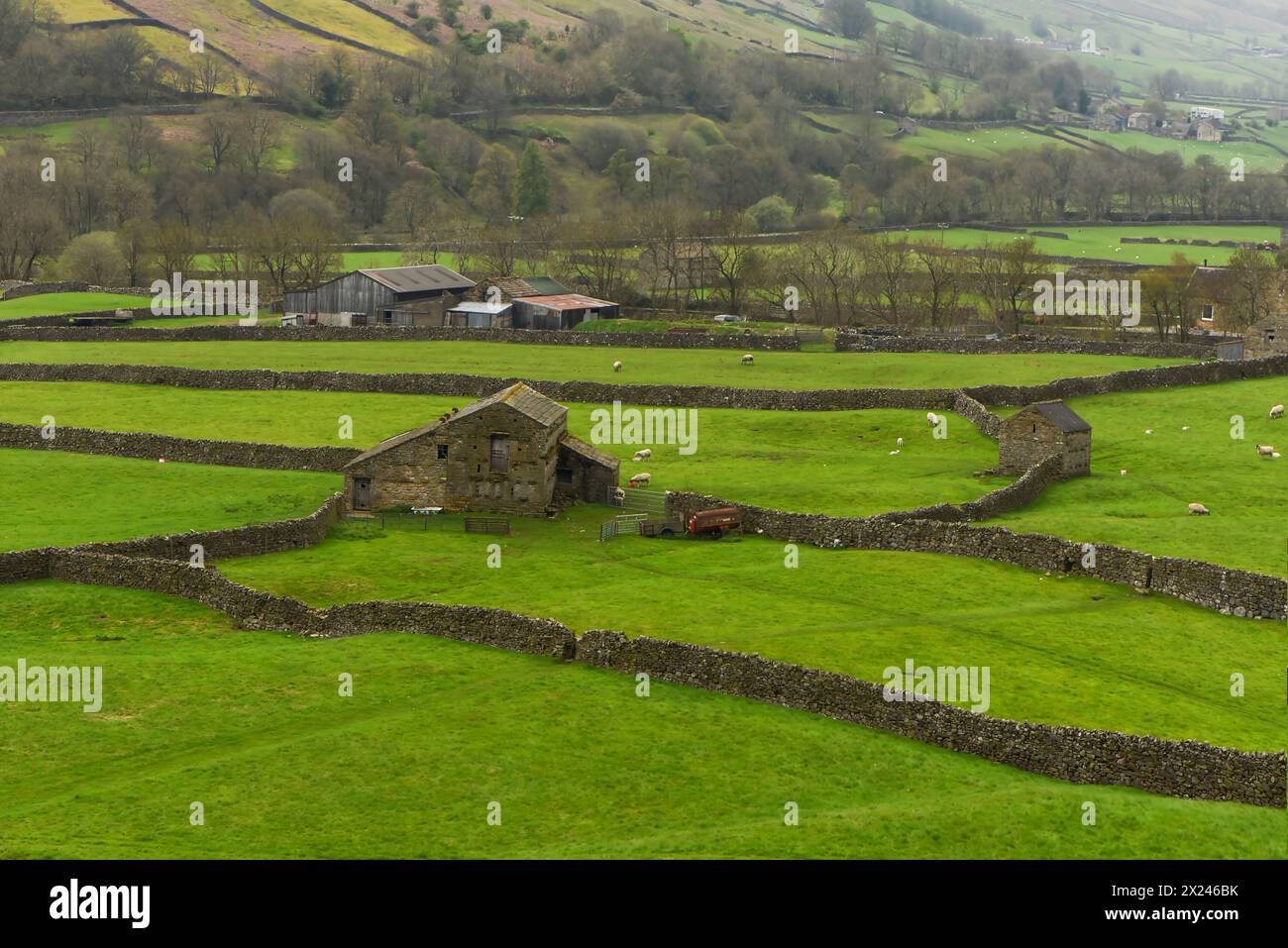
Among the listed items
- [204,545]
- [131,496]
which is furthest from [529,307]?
[204,545]

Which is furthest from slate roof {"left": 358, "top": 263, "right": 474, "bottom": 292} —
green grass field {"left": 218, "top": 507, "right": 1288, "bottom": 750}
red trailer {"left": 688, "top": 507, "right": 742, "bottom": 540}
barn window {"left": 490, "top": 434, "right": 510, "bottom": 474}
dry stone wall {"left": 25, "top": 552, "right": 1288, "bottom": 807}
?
dry stone wall {"left": 25, "top": 552, "right": 1288, "bottom": 807}

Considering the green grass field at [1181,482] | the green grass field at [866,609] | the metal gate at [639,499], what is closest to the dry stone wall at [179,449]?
the green grass field at [866,609]

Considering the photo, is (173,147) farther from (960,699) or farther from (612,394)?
(960,699)

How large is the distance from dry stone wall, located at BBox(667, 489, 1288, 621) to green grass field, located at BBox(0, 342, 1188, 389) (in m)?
29.0

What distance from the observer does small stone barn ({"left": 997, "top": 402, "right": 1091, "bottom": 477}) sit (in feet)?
217

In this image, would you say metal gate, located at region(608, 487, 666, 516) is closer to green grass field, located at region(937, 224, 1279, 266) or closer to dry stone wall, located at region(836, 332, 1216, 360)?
dry stone wall, located at region(836, 332, 1216, 360)

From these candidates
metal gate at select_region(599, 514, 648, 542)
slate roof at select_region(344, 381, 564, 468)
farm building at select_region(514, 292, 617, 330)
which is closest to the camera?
metal gate at select_region(599, 514, 648, 542)

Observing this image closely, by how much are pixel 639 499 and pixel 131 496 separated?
18.3m

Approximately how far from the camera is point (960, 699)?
40.2 metres

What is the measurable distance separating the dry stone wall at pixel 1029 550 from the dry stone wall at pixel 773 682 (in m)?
15.2

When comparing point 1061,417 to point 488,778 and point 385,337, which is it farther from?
point 385,337

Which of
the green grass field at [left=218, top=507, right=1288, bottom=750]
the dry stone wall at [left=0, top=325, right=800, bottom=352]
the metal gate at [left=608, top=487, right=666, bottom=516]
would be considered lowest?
the green grass field at [left=218, top=507, right=1288, bottom=750]

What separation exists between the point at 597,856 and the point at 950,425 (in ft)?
160
